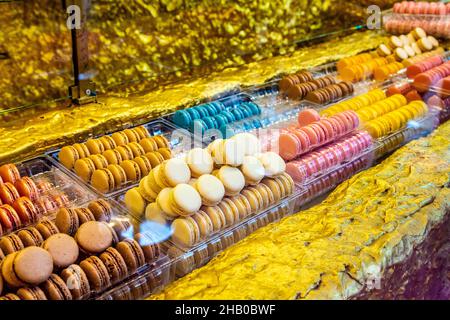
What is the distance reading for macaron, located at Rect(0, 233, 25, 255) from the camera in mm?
1215

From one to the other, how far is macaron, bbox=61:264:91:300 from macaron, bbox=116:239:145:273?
11 centimetres

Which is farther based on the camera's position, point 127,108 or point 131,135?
Result: point 127,108

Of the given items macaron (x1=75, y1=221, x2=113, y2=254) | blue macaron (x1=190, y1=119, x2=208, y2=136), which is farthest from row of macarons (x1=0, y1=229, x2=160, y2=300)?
blue macaron (x1=190, y1=119, x2=208, y2=136)

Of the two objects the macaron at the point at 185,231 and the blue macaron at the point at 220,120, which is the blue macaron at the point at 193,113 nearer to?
the blue macaron at the point at 220,120

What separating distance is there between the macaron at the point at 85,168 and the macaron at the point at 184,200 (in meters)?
0.34

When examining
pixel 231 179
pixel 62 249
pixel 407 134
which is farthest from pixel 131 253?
pixel 407 134

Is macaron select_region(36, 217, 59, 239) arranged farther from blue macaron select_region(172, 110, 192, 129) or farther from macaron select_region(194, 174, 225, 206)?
blue macaron select_region(172, 110, 192, 129)

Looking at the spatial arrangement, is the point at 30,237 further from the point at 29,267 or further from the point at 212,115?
the point at 212,115

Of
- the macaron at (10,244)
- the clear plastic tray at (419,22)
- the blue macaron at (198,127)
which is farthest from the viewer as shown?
the clear plastic tray at (419,22)

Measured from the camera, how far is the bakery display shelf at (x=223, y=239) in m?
1.36

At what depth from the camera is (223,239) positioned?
145cm

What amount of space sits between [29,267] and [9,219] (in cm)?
29

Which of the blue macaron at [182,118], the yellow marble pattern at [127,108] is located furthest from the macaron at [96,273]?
the blue macaron at [182,118]
